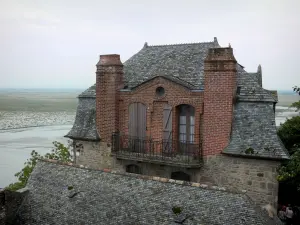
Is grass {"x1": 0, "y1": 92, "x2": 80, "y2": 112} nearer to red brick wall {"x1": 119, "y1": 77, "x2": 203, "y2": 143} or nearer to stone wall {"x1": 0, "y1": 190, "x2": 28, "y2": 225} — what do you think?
red brick wall {"x1": 119, "y1": 77, "x2": 203, "y2": 143}

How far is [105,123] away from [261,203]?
8.35 metres

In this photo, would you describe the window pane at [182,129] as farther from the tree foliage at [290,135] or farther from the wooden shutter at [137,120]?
the tree foliage at [290,135]

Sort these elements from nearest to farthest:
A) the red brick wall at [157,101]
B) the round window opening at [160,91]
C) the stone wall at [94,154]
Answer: the red brick wall at [157,101], the round window opening at [160,91], the stone wall at [94,154]

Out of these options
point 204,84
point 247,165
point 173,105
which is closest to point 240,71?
point 204,84

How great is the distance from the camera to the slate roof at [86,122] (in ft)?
59.7

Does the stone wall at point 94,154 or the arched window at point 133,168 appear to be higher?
the stone wall at point 94,154

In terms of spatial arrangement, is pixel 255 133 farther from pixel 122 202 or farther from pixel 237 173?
pixel 122 202

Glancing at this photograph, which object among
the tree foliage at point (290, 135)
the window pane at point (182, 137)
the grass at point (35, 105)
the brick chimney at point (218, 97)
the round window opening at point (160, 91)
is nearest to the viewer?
the brick chimney at point (218, 97)

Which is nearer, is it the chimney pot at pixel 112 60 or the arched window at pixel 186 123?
the arched window at pixel 186 123

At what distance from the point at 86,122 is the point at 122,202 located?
23.1 feet

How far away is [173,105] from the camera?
16.4 meters

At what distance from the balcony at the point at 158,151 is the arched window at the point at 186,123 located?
0.29m

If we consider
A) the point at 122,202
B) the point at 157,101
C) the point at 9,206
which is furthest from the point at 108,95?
the point at 9,206

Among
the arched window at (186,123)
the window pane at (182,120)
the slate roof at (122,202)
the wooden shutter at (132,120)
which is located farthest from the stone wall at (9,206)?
the window pane at (182,120)
